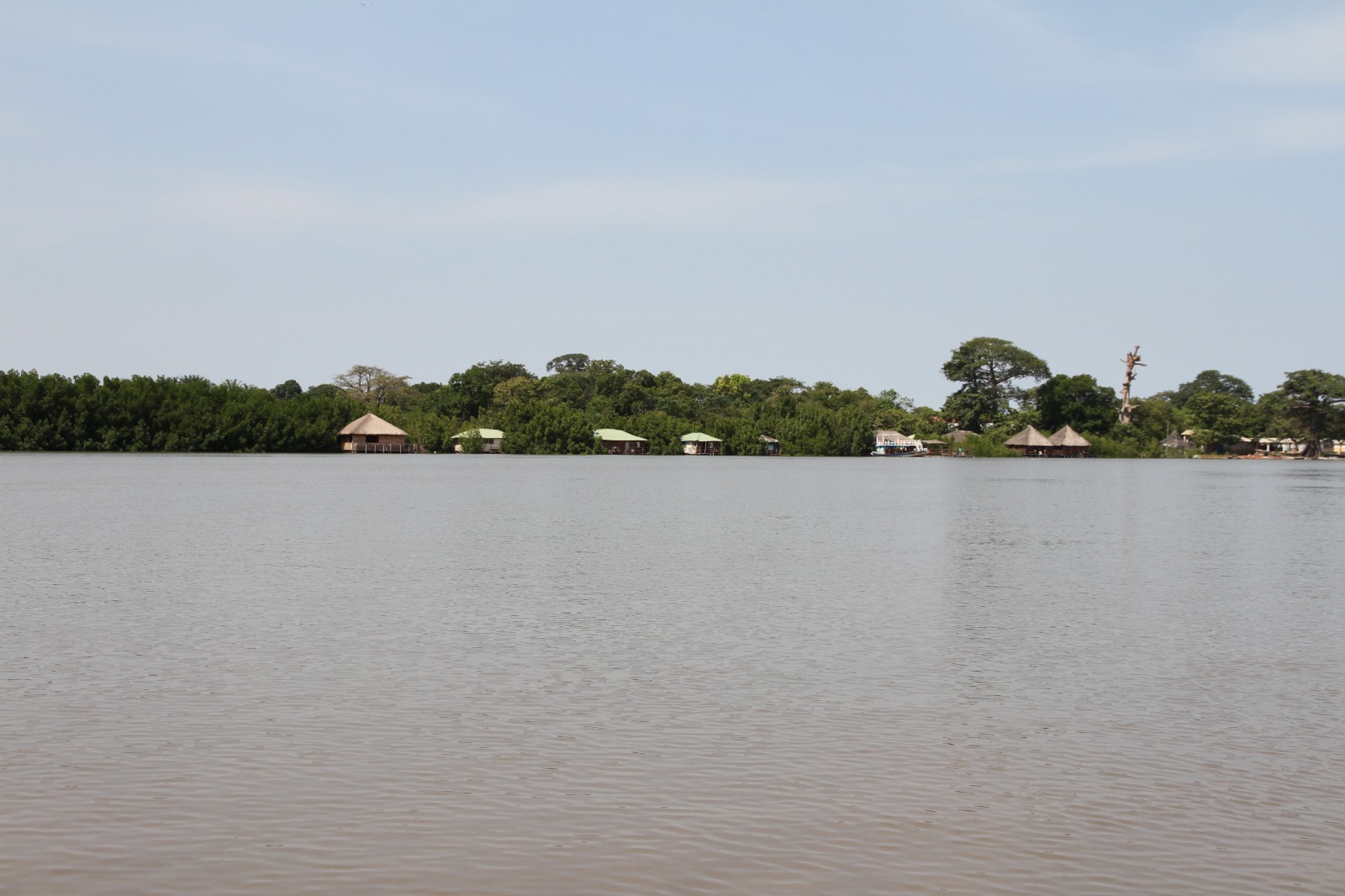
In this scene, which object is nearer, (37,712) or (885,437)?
(37,712)

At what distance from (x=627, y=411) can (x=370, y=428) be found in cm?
2807

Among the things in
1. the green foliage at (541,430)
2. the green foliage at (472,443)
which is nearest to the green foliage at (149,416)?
the green foliage at (472,443)

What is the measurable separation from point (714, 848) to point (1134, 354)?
4826 inches

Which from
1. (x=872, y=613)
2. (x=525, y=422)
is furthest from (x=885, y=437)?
(x=872, y=613)

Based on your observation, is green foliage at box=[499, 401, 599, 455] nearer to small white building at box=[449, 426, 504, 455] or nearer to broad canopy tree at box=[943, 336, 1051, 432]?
small white building at box=[449, 426, 504, 455]

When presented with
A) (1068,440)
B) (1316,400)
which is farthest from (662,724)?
(1316,400)

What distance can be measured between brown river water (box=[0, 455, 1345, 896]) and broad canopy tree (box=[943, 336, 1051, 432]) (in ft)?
349

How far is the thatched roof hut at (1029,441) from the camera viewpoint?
11312cm

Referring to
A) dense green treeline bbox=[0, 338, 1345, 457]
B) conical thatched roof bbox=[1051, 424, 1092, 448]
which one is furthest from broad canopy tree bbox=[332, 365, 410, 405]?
conical thatched roof bbox=[1051, 424, 1092, 448]

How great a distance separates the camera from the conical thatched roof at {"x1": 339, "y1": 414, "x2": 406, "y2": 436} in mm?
102062

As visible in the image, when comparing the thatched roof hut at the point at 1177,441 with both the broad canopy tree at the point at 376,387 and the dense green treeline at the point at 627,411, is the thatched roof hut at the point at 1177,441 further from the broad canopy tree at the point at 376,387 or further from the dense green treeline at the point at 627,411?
the broad canopy tree at the point at 376,387

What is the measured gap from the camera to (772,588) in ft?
47.3

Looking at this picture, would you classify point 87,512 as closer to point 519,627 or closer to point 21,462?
point 519,627

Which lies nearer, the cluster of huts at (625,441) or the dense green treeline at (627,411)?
the dense green treeline at (627,411)
